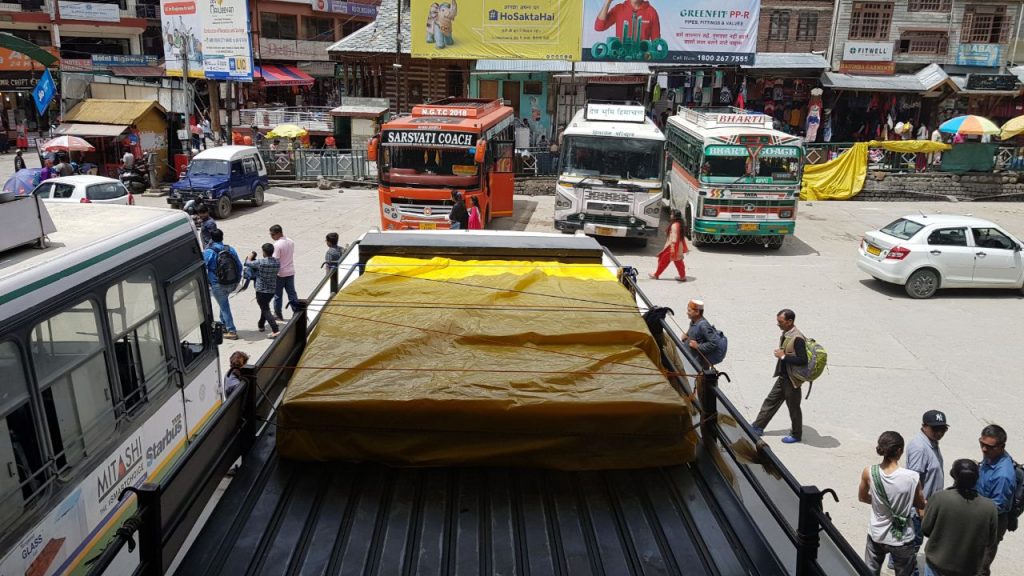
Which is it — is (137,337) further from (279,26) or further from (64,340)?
(279,26)

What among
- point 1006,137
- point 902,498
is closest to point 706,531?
point 902,498

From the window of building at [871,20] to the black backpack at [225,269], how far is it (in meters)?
30.3

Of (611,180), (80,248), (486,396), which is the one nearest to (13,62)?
(611,180)

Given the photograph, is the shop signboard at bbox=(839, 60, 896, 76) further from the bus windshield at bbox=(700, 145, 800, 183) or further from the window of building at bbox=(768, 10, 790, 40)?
the bus windshield at bbox=(700, 145, 800, 183)

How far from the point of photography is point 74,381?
4.85 meters

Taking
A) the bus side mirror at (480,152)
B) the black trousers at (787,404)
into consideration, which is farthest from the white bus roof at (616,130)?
the black trousers at (787,404)

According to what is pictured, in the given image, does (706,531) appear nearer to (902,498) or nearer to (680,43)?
(902,498)

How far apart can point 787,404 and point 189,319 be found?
6.35 metres

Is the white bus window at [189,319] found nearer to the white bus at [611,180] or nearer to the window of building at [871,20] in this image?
the white bus at [611,180]

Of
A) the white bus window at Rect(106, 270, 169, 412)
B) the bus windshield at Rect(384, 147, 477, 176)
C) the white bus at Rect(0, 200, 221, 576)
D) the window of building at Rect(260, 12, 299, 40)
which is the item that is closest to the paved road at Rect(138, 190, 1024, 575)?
the bus windshield at Rect(384, 147, 477, 176)

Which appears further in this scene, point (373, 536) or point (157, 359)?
point (157, 359)

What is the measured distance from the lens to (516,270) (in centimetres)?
620

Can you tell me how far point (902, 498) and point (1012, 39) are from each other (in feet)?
118

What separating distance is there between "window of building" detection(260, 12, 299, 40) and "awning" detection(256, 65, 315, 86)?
1988 millimetres
